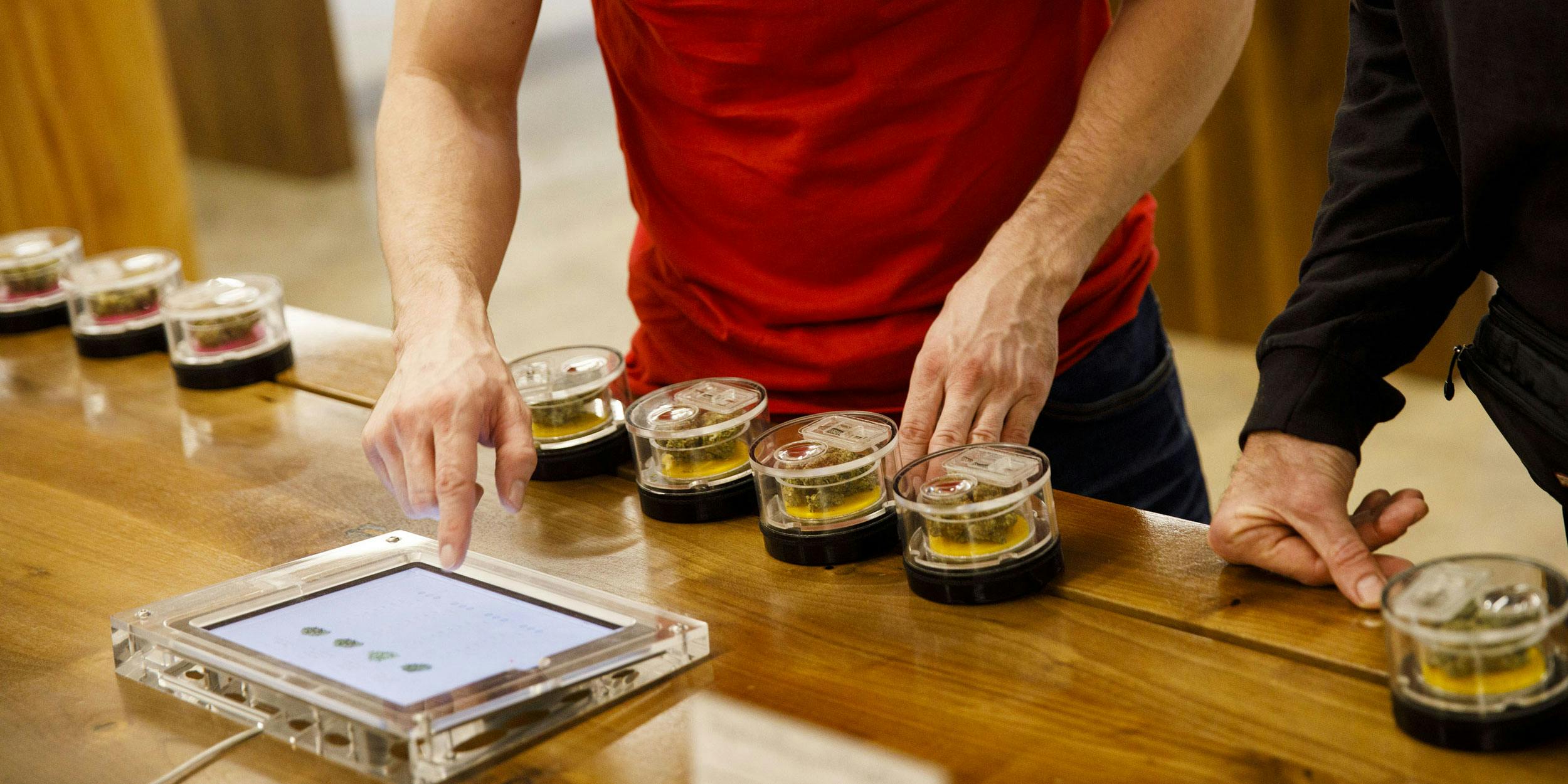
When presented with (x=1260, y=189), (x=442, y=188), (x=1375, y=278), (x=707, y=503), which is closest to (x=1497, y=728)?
(x=1375, y=278)

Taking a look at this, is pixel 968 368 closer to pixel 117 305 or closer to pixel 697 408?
pixel 697 408

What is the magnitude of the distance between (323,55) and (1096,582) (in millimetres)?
5828

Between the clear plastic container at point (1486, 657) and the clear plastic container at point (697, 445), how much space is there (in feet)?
1.86

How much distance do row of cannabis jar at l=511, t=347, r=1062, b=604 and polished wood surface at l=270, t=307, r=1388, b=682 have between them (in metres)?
0.05

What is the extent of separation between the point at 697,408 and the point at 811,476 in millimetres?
196

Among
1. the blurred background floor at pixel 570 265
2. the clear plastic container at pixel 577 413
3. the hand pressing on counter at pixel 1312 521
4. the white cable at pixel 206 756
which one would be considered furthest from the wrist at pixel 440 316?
the blurred background floor at pixel 570 265

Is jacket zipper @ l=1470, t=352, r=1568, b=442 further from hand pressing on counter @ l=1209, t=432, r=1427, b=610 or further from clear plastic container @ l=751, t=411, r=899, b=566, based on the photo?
clear plastic container @ l=751, t=411, r=899, b=566

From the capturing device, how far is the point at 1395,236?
1173 millimetres

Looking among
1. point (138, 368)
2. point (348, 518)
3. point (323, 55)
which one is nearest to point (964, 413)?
point (348, 518)

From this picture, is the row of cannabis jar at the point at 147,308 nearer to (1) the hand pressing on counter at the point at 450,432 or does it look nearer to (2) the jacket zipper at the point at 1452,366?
(1) the hand pressing on counter at the point at 450,432

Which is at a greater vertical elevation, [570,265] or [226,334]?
[226,334]

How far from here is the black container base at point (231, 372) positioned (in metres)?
1.78

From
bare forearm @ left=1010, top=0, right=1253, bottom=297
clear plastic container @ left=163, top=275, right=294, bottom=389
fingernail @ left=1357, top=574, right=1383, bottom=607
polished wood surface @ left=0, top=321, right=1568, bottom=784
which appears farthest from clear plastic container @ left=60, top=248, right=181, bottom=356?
fingernail @ left=1357, top=574, right=1383, bottom=607

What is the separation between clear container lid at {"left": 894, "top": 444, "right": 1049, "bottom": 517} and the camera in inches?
43.4
